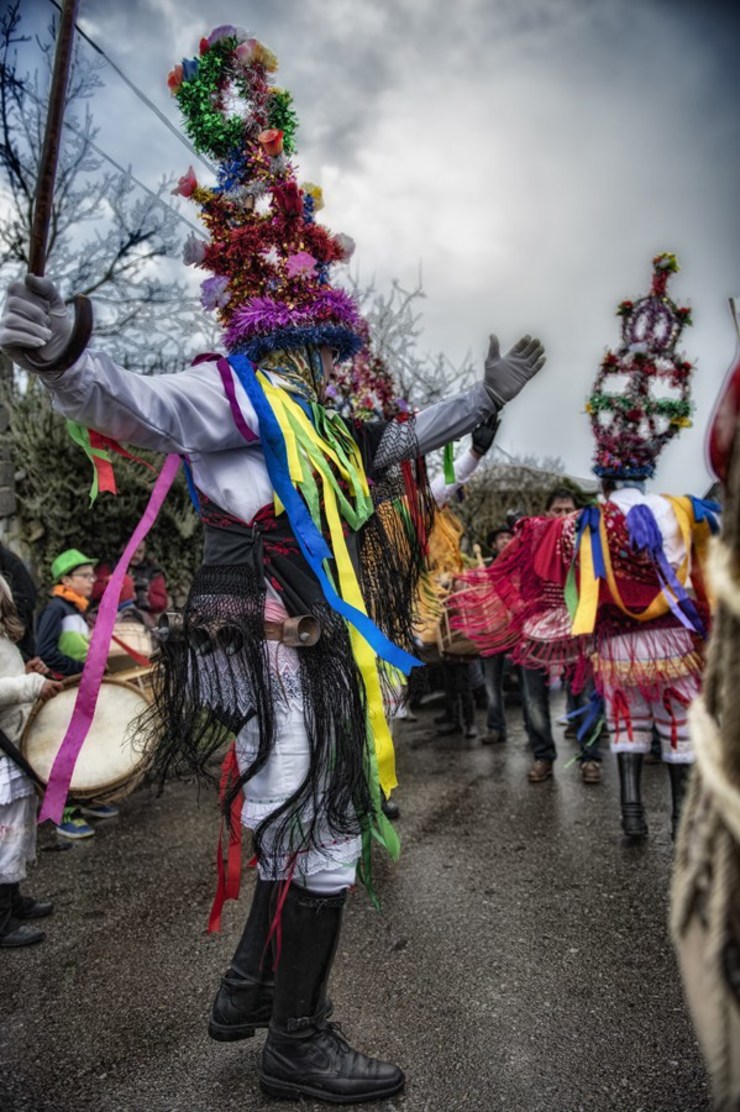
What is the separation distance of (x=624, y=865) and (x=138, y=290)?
291 inches

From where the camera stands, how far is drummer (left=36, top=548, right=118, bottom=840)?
457 cm

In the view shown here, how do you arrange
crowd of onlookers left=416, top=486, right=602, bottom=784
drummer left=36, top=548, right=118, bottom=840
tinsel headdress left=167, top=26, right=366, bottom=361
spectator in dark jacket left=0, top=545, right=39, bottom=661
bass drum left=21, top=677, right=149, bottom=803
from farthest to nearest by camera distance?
1. crowd of onlookers left=416, top=486, right=602, bottom=784
2. drummer left=36, top=548, right=118, bottom=840
3. spectator in dark jacket left=0, top=545, right=39, bottom=661
4. bass drum left=21, top=677, right=149, bottom=803
5. tinsel headdress left=167, top=26, right=366, bottom=361

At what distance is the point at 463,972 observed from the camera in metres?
2.68

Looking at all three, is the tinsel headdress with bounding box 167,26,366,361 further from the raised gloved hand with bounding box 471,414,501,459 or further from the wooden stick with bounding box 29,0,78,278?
the wooden stick with bounding box 29,0,78,278

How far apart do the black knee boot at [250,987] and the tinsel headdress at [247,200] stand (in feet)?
5.24

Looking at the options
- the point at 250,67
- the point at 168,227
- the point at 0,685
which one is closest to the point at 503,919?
the point at 0,685

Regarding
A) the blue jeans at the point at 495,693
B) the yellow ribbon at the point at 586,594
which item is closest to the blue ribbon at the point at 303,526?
the yellow ribbon at the point at 586,594

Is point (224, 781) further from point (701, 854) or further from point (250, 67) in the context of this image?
point (250, 67)

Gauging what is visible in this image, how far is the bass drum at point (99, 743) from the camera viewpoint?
338cm

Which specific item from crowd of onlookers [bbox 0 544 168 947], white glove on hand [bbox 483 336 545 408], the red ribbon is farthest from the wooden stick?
crowd of onlookers [bbox 0 544 168 947]

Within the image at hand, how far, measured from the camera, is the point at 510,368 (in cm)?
229

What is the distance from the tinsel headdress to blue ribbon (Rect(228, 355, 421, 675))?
375mm

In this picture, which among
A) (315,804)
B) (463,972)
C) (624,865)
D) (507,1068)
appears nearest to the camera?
(315,804)

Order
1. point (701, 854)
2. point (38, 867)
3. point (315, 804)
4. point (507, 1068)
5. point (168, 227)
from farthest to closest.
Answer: point (168, 227) < point (38, 867) < point (507, 1068) < point (315, 804) < point (701, 854)
